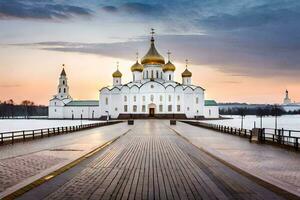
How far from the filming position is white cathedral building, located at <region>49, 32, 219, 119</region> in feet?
391

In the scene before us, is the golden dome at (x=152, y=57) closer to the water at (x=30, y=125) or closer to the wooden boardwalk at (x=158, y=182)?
the water at (x=30, y=125)

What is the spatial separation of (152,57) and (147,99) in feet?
43.2

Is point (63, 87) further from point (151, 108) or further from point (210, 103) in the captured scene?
point (210, 103)

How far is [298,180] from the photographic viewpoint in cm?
1338

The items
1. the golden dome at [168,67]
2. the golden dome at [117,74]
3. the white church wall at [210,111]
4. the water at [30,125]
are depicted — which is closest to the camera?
the water at [30,125]

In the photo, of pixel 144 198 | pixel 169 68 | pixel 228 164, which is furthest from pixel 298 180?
pixel 169 68

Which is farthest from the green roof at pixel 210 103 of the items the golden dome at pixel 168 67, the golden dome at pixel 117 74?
the golden dome at pixel 117 74

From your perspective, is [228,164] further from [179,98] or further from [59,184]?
[179,98]

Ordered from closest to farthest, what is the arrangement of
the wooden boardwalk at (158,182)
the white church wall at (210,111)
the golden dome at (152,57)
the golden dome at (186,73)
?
the wooden boardwalk at (158,182), the golden dome at (152,57), the white church wall at (210,111), the golden dome at (186,73)

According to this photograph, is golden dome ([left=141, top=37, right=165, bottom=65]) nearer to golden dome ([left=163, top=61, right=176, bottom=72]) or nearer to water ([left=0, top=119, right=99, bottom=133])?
golden dome ([left=163, top=61, right=176, bottom=72])

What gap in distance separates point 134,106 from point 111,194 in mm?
110438

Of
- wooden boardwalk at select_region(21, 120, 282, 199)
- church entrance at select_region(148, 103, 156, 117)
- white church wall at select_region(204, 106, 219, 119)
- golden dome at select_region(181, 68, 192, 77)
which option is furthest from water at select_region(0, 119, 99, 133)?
wooden boardwalk at select_region(21, 120, 282, 199)

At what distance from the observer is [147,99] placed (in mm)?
119562

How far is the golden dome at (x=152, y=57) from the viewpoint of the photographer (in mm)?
123875
